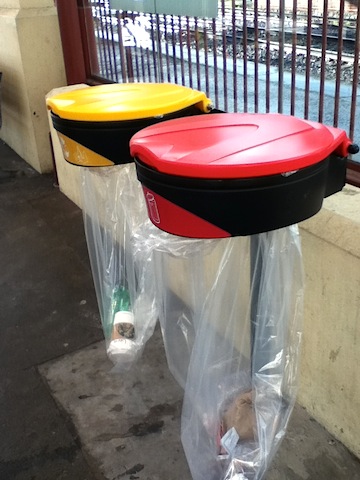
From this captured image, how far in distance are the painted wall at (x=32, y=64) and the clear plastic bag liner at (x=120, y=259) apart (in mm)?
2222

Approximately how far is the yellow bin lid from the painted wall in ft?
7.28

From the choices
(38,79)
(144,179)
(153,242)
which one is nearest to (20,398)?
(153,242)

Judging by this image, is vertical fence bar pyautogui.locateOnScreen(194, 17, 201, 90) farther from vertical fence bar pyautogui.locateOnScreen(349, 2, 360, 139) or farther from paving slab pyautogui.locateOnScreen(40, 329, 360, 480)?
paving slab pyautogui.locateOnScreen(40, 329, 360, 480)

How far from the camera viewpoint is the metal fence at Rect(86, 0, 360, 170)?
69.6 inches

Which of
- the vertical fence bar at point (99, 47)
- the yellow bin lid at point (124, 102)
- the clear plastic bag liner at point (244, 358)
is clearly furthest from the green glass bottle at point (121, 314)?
the vertical fence bar at point (99, 47)

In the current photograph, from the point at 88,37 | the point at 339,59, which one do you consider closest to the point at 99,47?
the point at 88,37

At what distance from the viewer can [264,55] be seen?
2.09 meters

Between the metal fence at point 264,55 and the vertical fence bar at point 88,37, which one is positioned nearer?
the metal fence at point 264,55

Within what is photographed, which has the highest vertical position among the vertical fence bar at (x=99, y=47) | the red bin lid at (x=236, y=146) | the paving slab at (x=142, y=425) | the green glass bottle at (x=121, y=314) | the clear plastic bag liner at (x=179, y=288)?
the red bin lid at (x=236, y=146)

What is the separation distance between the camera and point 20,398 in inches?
83.7

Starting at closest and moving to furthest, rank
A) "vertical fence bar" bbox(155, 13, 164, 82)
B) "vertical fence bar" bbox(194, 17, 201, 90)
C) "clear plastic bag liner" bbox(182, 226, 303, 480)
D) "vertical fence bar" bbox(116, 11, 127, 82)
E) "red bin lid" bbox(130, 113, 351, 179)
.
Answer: "red bin lid" bbox(130, 113, 351, 179) < "clear plastic bag liner" bbox(182, 226, 303, 480) < "vertical fence bar" bbox(194, 17, 201, 90) < "vertical fence bar" bbox(155, 13, 164, 82) < "vertical fence bar" bbox(116, 11, 127, 82)

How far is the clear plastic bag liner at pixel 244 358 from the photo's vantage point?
4.71ft

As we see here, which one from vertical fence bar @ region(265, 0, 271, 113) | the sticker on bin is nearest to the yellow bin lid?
the sticker on bin

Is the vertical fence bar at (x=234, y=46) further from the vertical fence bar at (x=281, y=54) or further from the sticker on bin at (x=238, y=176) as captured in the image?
the sticker on bin at (x=238, y=176)
